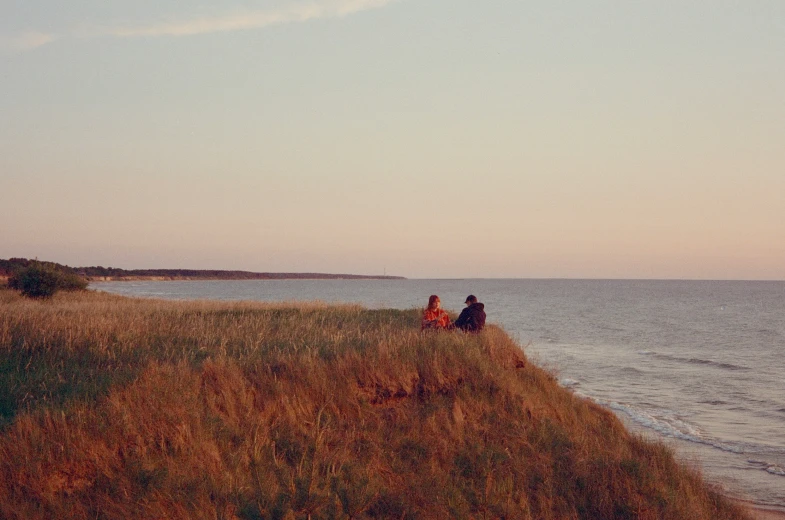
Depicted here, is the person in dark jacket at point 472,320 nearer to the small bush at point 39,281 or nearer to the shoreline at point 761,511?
the shoreline at point 761,511

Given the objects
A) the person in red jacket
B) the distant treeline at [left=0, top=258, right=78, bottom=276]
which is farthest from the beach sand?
the distant treeline at [left=0, top=258, right=78, bottom=276]

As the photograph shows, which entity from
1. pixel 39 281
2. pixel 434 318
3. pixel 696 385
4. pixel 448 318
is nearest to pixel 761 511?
pixel 448 318

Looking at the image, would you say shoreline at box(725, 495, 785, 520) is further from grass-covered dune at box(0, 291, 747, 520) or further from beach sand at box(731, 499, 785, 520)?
grass-covered dune at box(0, 291, 747, 520)

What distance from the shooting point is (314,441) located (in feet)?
27.7

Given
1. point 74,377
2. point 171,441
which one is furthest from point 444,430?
point 74,377

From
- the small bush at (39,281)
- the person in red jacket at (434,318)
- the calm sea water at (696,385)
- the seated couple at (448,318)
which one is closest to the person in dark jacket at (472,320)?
the seated couple at (448,318)

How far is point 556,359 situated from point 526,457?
22.7 m

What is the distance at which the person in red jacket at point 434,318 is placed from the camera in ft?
51.0

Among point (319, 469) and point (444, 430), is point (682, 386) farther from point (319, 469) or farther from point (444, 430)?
point (319, 469)

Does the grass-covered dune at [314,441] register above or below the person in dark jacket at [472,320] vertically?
below

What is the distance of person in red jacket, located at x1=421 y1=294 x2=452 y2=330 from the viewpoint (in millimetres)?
15539

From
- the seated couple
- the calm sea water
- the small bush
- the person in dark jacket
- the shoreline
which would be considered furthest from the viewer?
the small bush

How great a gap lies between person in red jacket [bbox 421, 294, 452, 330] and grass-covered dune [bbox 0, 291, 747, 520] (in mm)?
2431

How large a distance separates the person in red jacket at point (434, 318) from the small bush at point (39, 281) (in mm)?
28567
